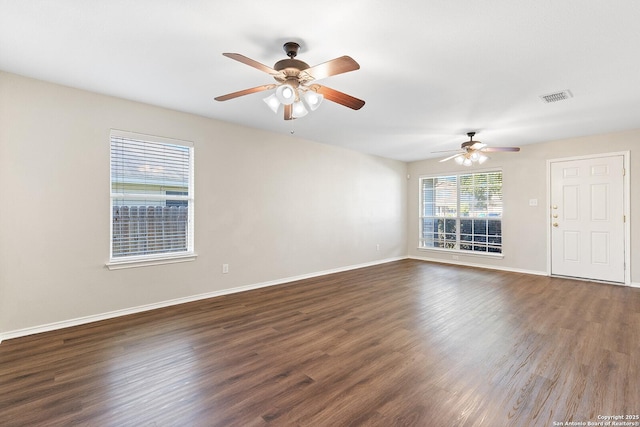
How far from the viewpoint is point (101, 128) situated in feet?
10.9

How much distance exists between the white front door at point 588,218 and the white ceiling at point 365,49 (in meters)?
1.45

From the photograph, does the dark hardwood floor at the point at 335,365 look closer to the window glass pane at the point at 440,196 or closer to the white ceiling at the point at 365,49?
the white ceiling at the point at 365,49

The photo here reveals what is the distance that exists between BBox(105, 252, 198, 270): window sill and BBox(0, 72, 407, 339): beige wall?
6 centimetres

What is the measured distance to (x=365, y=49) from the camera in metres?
2.40

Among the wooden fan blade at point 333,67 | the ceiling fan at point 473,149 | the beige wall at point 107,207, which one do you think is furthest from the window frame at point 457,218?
the wooden fan blade at point 333,67

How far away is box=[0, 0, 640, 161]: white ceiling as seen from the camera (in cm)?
194

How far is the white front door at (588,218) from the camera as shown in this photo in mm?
4836

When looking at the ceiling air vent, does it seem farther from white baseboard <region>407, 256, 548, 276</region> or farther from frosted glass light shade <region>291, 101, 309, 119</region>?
white baseboard <region>407, 256, 548, 276</region>

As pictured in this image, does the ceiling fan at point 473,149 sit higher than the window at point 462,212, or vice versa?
the ceiling fan at point 473,149

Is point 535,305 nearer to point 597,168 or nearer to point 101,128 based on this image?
point 597,168

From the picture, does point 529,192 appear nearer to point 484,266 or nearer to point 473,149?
point 484,266

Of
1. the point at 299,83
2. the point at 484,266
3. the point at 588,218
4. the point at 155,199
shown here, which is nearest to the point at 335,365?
the point at 299,83

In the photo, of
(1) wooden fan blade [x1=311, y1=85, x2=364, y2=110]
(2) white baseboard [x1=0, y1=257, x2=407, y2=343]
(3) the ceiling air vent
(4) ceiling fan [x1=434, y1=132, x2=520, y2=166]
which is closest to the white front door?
(4) ceiling fan [x1=434, y1=132, x2=520, y2=166]

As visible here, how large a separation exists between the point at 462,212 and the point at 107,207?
6.73 metres
